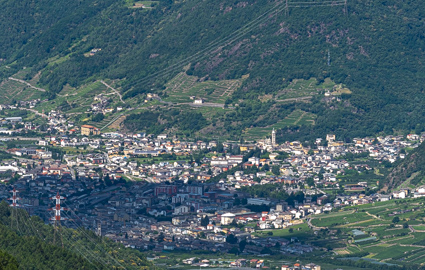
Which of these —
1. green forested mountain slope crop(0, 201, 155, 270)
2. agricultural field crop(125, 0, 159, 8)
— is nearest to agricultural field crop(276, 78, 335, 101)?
agricultural field crop(125, 0, 159, 8)

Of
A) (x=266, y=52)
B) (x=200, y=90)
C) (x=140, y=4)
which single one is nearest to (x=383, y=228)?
(x=200, y=90)

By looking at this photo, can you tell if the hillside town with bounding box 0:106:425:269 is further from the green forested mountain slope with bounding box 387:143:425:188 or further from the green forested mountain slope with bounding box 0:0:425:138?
Answer: the green forested mountain slope with bounding box 0:0:425:138

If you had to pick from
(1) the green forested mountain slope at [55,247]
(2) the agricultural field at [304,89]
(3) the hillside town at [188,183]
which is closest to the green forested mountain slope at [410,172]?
(3) the hillside town at [188,183]

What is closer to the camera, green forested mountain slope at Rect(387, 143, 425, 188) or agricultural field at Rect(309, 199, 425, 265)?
agricultural field at Rect(309, 199, 425, 265)

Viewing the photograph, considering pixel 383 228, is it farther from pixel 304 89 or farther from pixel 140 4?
pixel 140 4

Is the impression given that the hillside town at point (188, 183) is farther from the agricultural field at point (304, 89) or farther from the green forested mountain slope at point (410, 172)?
the agricultural field at point (304, 89)

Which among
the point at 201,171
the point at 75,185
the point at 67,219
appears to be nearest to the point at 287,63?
the point at 201,171

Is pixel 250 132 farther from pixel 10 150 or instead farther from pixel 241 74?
pixel 10 150
